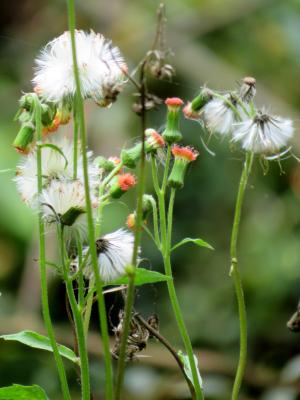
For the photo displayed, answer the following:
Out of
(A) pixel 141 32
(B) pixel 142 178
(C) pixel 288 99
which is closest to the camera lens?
(B) pixel 142 178

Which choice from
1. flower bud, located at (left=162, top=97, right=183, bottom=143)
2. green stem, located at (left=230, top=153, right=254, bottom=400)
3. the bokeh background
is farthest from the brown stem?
the bokeh background

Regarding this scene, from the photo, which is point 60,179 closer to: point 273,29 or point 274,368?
point 274,368

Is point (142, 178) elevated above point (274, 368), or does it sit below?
above

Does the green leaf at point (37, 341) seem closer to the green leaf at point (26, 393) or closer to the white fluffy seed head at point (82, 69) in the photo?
the green leaf at point (26, 393)

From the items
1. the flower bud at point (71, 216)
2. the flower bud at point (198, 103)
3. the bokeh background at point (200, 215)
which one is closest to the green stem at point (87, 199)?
the flower bud at point (71, 216)

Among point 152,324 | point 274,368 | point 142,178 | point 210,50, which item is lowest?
point 274,368

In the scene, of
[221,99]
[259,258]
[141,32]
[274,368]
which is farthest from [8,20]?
[221,99]

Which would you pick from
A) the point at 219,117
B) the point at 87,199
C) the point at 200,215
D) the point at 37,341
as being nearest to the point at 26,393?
the point at 37,341
